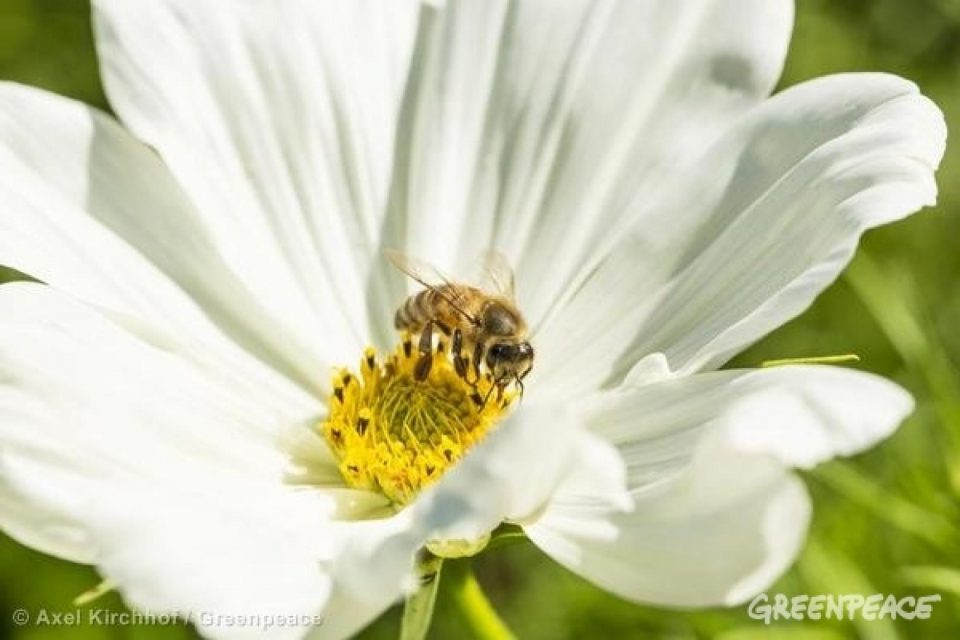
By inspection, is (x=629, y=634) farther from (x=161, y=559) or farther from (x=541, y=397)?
(x=161, y=559)

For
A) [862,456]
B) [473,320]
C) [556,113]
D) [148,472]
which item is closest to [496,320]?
[473,320]

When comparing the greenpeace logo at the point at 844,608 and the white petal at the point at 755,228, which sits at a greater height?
the white petal at the point at 755,228

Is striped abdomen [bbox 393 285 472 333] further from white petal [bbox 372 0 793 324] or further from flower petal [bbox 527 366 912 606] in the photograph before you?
flower petal [bbox 527 366 912 606]

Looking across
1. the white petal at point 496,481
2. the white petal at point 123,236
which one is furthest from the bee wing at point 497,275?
the white petal at point 496,481

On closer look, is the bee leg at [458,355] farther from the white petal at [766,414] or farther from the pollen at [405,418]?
the white petal at [766,414]

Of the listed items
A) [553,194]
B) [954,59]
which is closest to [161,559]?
[553,194]
